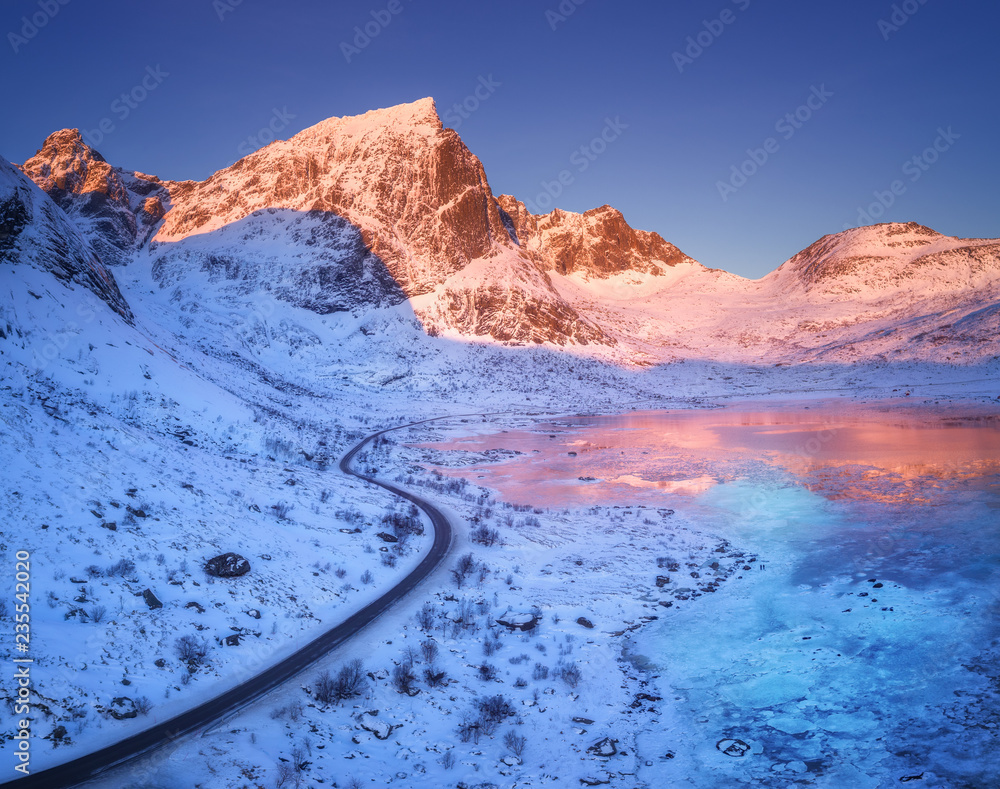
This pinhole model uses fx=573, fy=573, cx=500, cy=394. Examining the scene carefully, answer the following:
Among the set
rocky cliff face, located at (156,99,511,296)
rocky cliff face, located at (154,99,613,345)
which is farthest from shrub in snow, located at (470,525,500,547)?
rocky cliff face, located at (156,99,511,296)

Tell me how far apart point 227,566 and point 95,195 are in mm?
133518

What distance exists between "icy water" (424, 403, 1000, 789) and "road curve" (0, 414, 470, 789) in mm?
6181

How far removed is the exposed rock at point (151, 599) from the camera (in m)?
11.5

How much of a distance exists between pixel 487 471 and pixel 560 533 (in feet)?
42.6

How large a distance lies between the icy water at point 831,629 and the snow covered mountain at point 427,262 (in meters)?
72.4

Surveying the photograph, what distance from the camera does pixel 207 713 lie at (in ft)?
30.2

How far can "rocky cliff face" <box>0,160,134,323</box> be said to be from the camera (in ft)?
82.2

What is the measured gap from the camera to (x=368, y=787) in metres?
8.07

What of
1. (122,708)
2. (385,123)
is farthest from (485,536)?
(385,123)

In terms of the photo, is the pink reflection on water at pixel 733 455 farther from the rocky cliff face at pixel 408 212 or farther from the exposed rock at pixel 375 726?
the rocky cliff face at pixel 408 212

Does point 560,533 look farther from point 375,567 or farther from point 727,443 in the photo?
point 727,443

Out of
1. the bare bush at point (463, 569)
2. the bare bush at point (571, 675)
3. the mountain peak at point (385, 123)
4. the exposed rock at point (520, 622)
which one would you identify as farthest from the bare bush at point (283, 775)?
the mountain peak at point (385, 123)

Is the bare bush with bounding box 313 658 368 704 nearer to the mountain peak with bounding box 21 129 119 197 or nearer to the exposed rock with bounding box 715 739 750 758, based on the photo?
the exposed rock with bounding box 715 739 750 758

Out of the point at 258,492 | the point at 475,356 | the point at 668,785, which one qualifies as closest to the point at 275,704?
the point at 668,785
